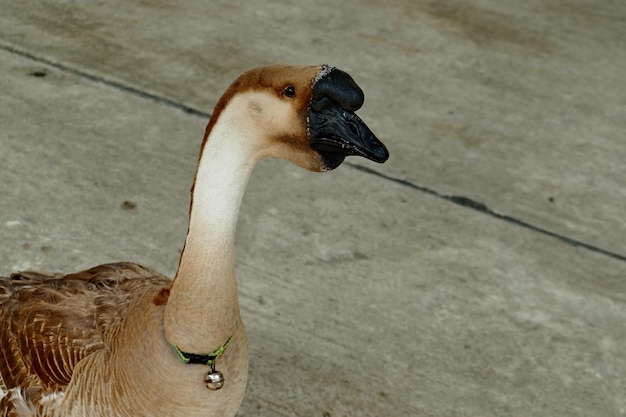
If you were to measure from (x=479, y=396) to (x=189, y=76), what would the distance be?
2694 mm

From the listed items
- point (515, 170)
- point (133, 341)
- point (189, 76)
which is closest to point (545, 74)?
point (515, 170)

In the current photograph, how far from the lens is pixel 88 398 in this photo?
9.07ft

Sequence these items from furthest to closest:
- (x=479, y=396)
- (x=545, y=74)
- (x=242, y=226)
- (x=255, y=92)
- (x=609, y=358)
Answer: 1. (x=545, y=74)
2. (x=242, y=226)
3. (x=609, y=358)
4. (x=479, y=396)
5. (x=255, y=92)

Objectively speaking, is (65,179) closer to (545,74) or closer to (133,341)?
(133,341)

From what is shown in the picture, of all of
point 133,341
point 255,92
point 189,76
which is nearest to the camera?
point 255,92

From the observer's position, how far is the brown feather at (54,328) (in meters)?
2.83

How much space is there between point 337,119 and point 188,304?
26.8 inches

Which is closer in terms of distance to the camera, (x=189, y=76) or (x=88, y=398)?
(x=88, y=398)

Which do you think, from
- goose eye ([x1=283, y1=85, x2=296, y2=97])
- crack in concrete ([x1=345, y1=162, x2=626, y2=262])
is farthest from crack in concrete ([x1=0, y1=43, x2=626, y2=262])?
goose eye ([x1=283, y1=85, x2=296, y2=97])

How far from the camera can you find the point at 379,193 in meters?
4.80

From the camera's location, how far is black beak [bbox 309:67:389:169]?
91.0 inches

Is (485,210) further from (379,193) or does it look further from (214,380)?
(214,380)

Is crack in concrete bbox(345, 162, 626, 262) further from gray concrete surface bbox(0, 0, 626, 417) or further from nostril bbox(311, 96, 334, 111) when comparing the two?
nostril bbox(311, 96, 334, 111)

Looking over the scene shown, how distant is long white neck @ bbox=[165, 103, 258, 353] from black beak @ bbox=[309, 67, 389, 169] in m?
0.18
